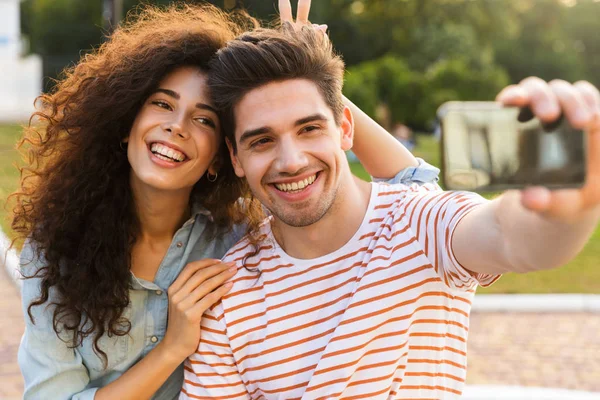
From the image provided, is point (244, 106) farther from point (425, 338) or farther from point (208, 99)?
point (425, 338)

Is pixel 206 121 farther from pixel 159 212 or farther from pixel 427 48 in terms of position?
pixel 427 48

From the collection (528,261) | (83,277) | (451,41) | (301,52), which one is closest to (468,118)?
(528,261)

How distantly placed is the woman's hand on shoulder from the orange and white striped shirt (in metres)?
0.04

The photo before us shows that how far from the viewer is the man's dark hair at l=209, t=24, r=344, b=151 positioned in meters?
2.81

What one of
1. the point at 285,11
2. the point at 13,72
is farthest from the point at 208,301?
the point at 13,72

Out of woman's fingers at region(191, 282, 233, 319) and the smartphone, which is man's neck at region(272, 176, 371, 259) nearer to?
woman's fingers at region(191, 282, 233, 319)

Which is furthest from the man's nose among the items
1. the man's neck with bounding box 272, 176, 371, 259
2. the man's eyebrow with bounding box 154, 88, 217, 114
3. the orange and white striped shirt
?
the man's eyebrow with bounding box 154, 88, 217, 114

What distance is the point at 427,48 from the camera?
36.3 meters

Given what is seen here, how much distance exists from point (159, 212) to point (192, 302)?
22.0 inches

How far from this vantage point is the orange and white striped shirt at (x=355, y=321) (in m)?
2.59

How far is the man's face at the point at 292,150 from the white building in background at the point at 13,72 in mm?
41880

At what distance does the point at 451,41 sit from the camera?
115 feet

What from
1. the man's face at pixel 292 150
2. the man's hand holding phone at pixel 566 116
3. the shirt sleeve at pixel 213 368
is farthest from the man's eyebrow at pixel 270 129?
the man's hand holding phone at pixel 566 116

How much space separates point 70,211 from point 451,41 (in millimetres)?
33719
